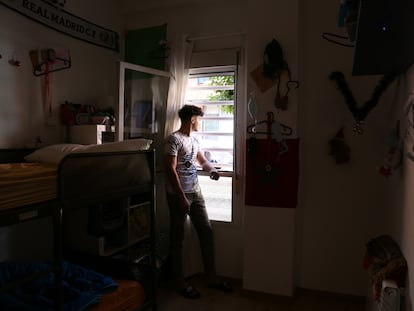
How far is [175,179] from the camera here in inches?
104

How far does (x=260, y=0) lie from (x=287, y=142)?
1.15 metres

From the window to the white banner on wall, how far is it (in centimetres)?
89

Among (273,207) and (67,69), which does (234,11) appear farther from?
(273,207)

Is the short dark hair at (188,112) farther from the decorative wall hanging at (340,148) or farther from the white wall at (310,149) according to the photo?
the decorative wall hanging at (340,148)

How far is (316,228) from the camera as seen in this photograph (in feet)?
8.86

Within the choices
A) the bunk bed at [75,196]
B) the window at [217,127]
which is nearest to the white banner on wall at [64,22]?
the window at [217,127]

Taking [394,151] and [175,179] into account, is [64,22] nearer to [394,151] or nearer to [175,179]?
[175,179]

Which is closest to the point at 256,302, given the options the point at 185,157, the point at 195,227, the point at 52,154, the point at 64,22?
the point at 195,227

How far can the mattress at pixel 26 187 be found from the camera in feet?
4.33

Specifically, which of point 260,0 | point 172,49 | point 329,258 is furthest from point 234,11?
point 329,258

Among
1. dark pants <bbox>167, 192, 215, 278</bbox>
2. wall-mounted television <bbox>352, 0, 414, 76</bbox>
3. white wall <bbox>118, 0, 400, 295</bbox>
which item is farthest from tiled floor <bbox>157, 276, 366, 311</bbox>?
wall-mounted television <bbox>352, 0, 414, 76</bbox>

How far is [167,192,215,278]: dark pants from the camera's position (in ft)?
9.04

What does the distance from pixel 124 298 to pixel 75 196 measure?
77cm

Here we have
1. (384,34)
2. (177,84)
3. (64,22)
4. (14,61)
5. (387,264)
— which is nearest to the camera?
(384,34)
